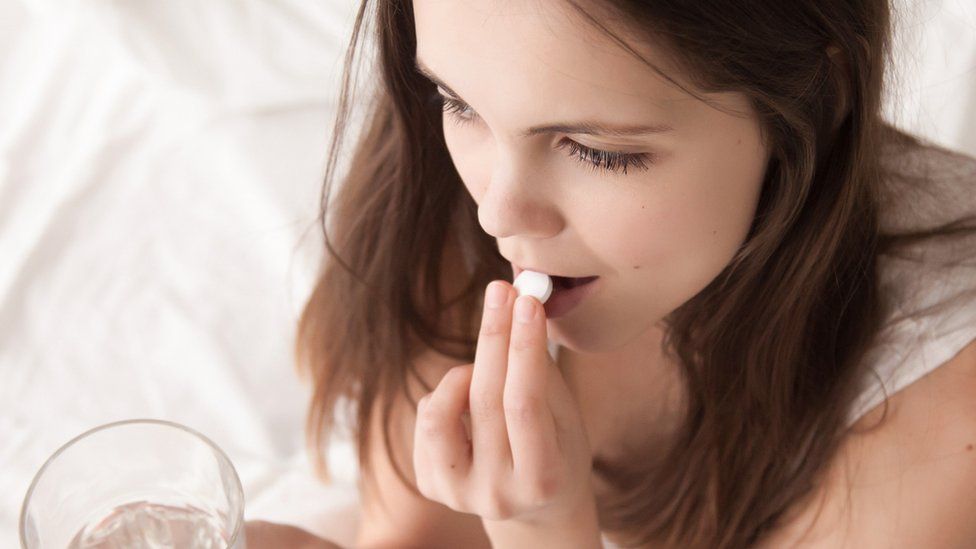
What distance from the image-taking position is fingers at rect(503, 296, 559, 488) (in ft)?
2.50

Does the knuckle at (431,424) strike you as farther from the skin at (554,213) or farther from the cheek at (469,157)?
the cheek at (469,157)

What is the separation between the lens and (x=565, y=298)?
827 millimetres

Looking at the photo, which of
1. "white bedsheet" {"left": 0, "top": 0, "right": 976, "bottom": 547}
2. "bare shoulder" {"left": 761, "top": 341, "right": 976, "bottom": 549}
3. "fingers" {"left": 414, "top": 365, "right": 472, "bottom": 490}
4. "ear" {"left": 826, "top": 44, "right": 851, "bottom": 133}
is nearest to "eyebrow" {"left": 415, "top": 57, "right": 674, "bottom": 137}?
"ear" {"left": 826, "top": 44, "right": 851, "bottom": 133}

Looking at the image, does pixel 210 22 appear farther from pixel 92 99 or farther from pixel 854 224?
pixel 854 224

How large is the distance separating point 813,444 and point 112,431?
552 millimetres

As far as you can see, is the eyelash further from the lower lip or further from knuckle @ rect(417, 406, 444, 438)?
knuckle @ rect(417, 406, 444, 438)

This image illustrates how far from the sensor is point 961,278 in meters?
0.89

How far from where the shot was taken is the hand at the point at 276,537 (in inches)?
35.8

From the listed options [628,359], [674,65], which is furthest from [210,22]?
[674,65]

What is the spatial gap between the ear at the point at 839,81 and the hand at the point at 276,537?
544 mm

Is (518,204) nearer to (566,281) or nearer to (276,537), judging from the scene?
(566,281)

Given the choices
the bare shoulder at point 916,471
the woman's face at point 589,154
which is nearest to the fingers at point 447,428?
the woman's face at point 589,154

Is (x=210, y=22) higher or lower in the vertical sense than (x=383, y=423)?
higher

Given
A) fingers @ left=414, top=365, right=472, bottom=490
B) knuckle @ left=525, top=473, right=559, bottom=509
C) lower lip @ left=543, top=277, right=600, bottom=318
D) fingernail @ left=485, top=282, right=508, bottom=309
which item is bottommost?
knuckle @ left=525, top=473, right=559, bottom=509
